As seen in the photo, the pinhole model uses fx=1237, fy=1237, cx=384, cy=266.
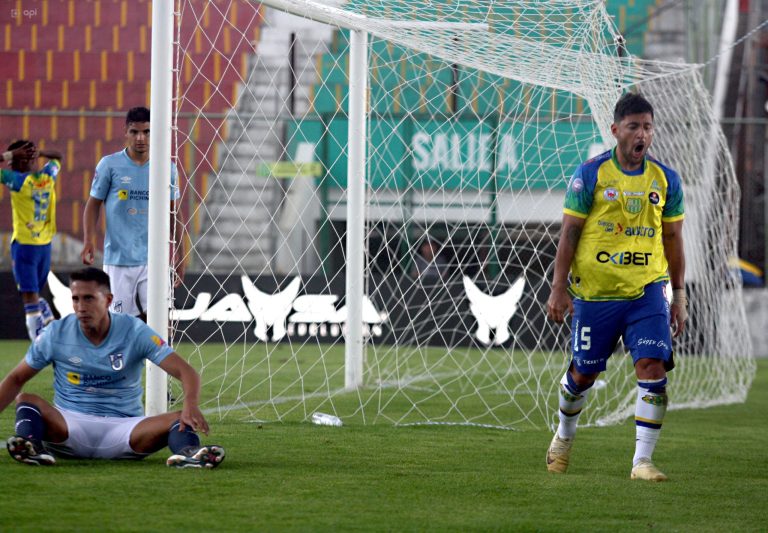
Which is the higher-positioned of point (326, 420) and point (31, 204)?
point (31, 204)

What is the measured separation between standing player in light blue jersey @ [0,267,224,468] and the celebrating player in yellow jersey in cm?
167

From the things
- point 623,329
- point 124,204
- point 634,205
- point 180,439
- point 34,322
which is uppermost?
point 634,205

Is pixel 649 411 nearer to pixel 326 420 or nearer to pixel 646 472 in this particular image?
pixel 646 472

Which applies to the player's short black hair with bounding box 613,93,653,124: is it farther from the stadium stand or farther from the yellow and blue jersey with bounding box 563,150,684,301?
the stadium stand

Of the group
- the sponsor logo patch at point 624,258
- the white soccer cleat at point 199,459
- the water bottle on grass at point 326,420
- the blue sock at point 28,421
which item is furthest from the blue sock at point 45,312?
the sponsor logo patch at point 624,258

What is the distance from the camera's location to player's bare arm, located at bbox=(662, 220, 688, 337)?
214 inches

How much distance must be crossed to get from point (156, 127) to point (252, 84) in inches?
412

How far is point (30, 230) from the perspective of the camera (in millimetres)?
11375

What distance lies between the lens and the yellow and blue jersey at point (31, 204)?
37.3ft

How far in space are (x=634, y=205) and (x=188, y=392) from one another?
2.04m

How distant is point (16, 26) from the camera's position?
52.3 ft

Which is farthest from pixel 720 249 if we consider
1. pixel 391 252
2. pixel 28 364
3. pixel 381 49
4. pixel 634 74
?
pixel 28 364

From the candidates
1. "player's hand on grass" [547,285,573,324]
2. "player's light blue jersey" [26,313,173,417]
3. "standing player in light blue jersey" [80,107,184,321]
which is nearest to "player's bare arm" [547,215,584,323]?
"player's hand on grass" [547,285,573,324]

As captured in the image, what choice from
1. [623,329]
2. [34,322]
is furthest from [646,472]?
[34,322]
